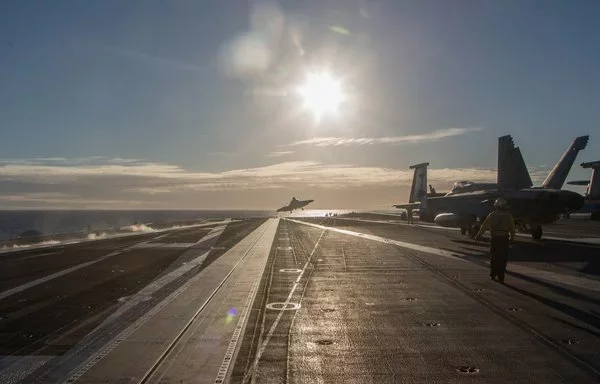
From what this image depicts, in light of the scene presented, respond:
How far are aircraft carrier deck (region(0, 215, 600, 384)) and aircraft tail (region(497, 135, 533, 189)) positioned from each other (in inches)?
442

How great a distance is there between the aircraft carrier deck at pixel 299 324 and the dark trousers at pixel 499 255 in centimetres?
44

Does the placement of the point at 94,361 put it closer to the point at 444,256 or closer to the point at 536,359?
the point at 536,359

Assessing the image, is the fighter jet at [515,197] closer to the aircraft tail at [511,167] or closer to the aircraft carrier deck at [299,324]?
the aircraft tail at [511,167]

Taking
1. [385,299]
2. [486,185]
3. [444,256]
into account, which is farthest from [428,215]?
[385,299]

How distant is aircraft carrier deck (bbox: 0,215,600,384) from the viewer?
6.64 meters

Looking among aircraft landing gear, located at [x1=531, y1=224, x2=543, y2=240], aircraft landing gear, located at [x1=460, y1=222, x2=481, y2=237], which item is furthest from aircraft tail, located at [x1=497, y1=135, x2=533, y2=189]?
aircraft landing gear, located at [x1=460, y1=222, x2=481, y2=237]

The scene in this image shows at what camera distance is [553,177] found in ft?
97.0

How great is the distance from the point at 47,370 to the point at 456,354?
5768mm

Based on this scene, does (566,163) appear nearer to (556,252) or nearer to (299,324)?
(556,252)

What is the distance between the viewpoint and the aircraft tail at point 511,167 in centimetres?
2888

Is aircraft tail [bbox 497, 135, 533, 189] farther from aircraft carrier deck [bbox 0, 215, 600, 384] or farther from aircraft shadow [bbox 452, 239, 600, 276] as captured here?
aircraft carrier deck [bbox 0, 215, 600, 384]

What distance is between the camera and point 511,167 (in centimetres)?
2911

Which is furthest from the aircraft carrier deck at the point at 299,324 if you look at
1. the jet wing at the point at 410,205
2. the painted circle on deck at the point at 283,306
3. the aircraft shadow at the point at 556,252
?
the jet wing at the point at 410,205

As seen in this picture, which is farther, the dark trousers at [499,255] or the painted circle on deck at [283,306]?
the dark trousers at [499,255]
